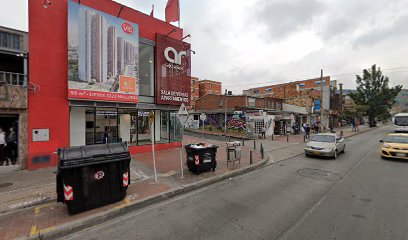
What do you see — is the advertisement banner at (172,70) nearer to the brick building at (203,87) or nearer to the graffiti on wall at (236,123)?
the graffiti on wall at (236,123)

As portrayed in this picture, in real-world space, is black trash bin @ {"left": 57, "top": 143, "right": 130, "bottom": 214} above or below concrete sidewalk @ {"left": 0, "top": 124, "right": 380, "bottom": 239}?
above

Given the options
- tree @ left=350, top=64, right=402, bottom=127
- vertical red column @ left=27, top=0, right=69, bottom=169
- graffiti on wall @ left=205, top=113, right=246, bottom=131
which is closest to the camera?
vertical red column @ left=27, top=0, right=69, bottom=169

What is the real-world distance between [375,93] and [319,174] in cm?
4243

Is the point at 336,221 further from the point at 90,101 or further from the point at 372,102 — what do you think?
the point at 372,102

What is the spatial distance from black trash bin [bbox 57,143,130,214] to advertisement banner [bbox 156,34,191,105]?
7652 mm

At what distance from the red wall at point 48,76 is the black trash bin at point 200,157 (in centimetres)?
648

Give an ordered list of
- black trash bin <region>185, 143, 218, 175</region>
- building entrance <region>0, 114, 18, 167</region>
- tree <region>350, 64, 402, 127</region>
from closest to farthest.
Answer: black trash bin <region>185, 143, 218, 175</region> < building entrance <region>0, 114, 18, 167</region> < tree <region>350, 64, 402, 127</region>

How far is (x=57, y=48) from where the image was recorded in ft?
30.1

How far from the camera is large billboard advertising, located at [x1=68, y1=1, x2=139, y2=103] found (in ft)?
31.1

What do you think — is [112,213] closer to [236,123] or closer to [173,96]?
[173,96]

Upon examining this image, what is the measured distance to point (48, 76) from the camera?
8.96 metres

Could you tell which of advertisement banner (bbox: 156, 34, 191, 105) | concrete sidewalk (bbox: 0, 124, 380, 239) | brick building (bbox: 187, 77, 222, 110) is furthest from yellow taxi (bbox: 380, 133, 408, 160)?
brick building (bbox: 187, 77, 222, 110)

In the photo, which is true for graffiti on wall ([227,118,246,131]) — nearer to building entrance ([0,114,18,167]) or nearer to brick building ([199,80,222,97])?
building entrance ([0,114,18,167])

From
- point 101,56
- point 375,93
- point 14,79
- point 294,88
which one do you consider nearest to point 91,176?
point 14,79
